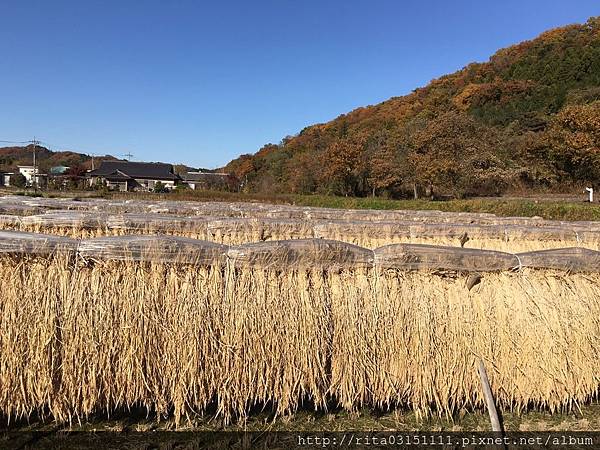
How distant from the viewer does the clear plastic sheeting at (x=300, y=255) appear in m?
3.46

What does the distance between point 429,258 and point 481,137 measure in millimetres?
41227

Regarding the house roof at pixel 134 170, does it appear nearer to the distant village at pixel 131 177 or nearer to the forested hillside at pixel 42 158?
the distant village at pixel 131 177

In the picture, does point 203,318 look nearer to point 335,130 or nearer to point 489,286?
point 489,286

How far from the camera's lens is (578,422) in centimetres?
356

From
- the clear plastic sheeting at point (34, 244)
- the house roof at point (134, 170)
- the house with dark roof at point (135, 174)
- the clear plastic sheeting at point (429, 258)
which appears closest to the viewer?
the clear plastic sheeting at point (34, 244)

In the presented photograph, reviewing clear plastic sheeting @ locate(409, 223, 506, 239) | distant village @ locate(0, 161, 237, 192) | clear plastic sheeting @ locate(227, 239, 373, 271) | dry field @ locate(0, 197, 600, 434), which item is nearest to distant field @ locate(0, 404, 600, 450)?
dry field @ locate(0, 197, 600, 434)

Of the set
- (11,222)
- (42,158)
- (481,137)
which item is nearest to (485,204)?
(481,137)

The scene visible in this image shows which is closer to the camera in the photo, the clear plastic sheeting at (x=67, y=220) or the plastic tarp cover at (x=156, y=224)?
the clear plastic sheeting at (x=67, y=220)

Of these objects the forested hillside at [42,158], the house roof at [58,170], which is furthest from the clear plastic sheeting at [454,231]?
the forested hillside at [42,158]

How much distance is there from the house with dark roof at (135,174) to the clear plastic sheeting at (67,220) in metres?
72.6

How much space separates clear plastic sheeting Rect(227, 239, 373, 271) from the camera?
11.4 ft

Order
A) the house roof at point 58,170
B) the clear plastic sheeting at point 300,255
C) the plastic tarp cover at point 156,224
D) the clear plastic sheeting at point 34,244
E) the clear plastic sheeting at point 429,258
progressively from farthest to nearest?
1. the house roof at point 58,170
2. the plastic tarp cover at point 156,224
3. the clear plastic sheeting at point 429,258
4. the clear plastic sheeting at point 300,255
5. the clear plastic sheeting at point 34,244

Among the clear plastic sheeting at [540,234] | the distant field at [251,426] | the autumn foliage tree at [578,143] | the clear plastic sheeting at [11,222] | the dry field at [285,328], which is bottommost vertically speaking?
the distant field at [251,426]

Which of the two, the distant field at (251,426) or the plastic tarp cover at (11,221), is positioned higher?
the plastic tarp cover at (11,221)
